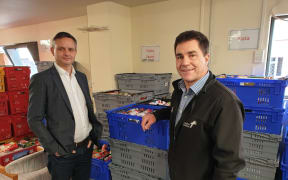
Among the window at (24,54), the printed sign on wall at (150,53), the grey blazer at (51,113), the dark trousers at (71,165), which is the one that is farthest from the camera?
the window at (24,54)

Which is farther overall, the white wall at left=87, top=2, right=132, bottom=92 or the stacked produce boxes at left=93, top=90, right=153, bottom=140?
the white wall at left=87, top=2, right=132, bottom=92

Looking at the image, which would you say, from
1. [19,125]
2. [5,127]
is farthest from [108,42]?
[5,127]

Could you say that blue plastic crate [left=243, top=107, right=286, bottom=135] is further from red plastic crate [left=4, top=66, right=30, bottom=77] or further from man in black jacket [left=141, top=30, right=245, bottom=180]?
red plastic crate [left=4, top=66, right=30, bottom=77]

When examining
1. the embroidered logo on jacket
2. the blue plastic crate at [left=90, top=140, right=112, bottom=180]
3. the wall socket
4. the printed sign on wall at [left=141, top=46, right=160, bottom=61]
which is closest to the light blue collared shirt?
the embroidered logo on jacket

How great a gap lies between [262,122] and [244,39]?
1.28 m

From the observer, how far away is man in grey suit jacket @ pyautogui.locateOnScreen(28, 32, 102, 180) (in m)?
1.31

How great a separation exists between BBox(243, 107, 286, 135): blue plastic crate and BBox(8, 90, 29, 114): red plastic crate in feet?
10.0

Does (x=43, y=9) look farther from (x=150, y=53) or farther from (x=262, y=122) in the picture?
(x=262, y=122)

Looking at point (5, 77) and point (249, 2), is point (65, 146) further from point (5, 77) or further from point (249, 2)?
point (249, 2)

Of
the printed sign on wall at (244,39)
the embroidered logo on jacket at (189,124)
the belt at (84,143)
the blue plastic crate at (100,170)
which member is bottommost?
the blue plastic crate at (100,170)

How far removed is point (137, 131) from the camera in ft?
4.56

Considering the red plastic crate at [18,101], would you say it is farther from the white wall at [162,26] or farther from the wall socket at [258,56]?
the wall socket at [258,56]

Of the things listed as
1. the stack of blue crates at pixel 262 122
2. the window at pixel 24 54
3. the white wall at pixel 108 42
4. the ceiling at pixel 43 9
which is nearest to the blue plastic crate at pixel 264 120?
the stack of blue crates at pixel 262 122

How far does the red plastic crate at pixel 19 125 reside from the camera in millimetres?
2723
